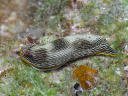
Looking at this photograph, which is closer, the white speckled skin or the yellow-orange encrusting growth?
the yellow-orange encrusting growth

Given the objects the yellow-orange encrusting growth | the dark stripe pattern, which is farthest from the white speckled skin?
the yellow-orange encrusting growth

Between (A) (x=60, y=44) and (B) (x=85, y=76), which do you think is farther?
(A) (x=60, y=44)

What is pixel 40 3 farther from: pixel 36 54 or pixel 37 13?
pixel 36 54

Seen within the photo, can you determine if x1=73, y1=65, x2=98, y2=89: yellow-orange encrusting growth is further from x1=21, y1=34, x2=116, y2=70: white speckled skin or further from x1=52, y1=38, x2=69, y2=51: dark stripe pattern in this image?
x1=52, y1=38, x2=69, y2=51: dark stripe pattern

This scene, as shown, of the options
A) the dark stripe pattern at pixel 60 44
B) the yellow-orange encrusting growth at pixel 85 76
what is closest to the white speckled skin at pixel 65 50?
the dark stripe pattern at pixel 60 44

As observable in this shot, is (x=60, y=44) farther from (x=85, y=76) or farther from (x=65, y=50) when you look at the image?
(x=85, y=76)

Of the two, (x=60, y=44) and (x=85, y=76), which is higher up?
(x=60, y=44)

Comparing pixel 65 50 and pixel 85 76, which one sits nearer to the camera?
pixel 85 76

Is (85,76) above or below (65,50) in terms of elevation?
below

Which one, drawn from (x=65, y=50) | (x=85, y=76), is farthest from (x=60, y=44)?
(x=85, y=76)
